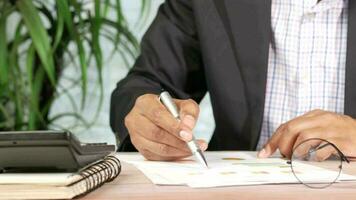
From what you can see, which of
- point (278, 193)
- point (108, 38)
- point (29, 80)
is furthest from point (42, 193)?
point (108, 38)

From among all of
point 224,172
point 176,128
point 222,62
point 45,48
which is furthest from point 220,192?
point 45,48

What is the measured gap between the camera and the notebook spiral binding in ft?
2.34

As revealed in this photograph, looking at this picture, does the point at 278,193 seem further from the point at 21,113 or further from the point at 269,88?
the point at 21,113

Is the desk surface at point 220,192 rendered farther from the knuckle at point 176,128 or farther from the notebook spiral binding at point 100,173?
the knuckle at point 176,128

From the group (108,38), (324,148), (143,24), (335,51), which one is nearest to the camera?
(324,148)

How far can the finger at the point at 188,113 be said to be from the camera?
93 cm

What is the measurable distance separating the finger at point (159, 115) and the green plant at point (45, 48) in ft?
3.29

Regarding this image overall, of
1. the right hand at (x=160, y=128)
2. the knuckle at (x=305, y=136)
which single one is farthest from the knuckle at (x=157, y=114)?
the knuckle at (x=305, y=136)

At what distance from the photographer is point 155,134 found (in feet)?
3.41

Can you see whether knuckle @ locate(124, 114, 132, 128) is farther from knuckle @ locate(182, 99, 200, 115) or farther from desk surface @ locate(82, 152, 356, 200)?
desk surface @ locate(82, 152, 356, 200)

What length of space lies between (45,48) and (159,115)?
1112 millimetres

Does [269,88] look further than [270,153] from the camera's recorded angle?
Yes

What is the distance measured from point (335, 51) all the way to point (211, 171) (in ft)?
2.01

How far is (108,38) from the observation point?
2.25 metres
